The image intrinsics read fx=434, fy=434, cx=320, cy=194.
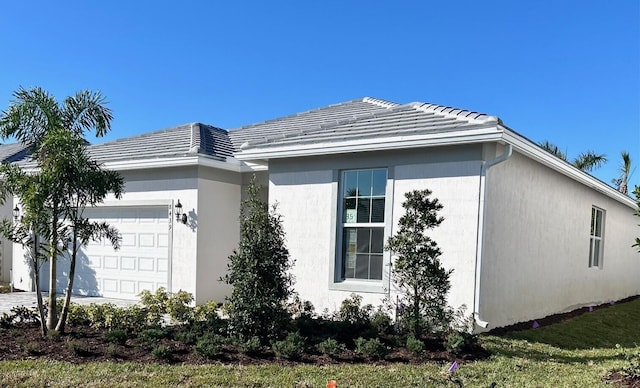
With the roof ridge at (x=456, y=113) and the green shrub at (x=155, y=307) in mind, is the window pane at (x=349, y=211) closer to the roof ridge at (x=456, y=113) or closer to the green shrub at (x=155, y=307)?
the roof ridge at (x=456, y=113)

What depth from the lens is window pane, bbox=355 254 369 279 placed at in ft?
28.0

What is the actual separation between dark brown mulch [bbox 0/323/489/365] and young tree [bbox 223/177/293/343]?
46 cm

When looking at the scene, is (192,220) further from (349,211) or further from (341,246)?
(349,211)

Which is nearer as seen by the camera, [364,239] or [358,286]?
[358,286]

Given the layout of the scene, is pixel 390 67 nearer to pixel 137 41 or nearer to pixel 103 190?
pixel 137 41

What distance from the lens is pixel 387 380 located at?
4.91 metres

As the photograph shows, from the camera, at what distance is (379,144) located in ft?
26.3

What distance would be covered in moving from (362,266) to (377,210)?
1160 millimetres

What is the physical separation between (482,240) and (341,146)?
10.1 feet

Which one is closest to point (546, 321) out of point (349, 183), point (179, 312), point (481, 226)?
point (481, 226)

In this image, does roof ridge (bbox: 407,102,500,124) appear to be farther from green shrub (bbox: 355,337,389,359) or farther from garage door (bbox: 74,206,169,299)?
garage door (bbox: 74,206,169,299)

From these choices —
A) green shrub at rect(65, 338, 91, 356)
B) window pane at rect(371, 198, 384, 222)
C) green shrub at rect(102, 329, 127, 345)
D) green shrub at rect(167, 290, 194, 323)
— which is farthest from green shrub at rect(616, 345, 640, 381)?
green shrub at rect(65, 338, 91, 356)

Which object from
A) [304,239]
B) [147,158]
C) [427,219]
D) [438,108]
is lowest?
[304,239]

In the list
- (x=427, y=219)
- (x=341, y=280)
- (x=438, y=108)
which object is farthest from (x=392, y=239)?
(x=438, y=108)
